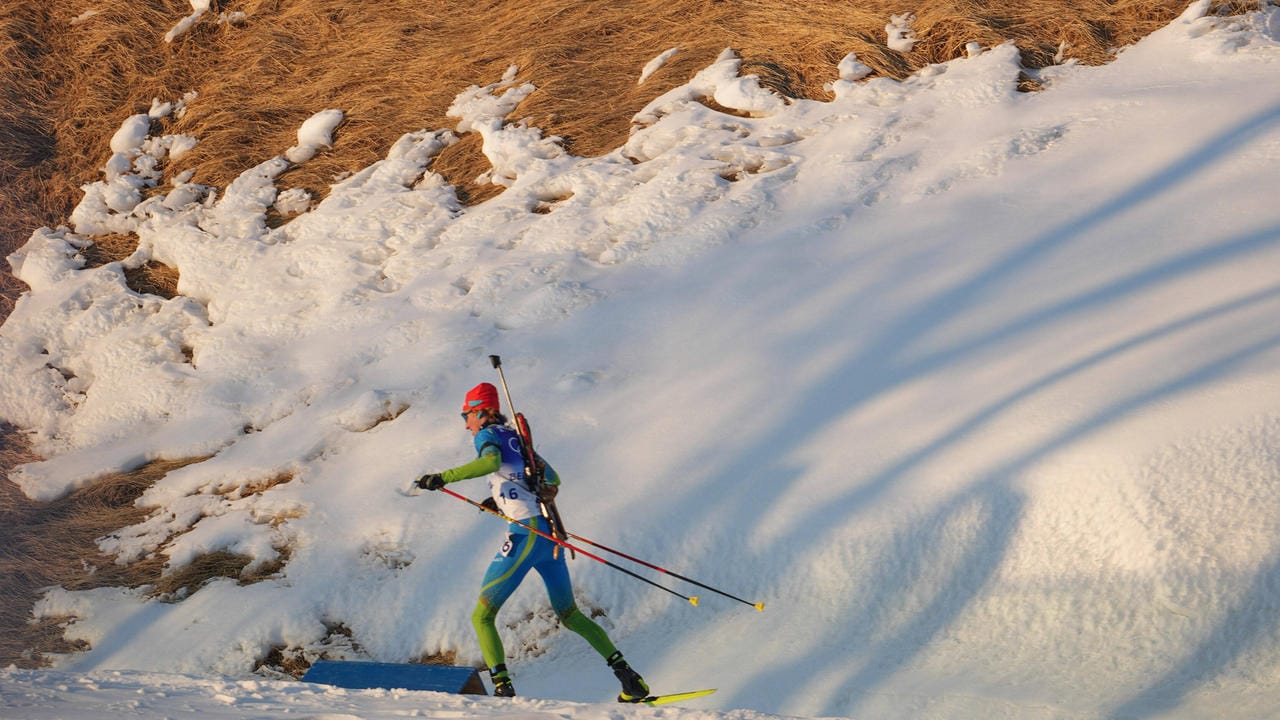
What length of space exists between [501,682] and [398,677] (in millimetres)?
536

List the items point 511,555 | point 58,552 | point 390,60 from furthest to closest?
point 390,60 < point 58,552 < point 511,555

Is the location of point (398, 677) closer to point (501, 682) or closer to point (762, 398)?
point (501, 682)

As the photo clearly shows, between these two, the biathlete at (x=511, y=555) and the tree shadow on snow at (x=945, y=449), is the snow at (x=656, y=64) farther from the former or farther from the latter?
the biathlete at (x=511, y=555)

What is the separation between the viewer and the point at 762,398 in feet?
22.4

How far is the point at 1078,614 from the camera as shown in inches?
208

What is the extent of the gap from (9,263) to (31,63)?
386 centimetres

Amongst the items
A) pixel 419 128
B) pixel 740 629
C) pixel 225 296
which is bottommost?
pixel 740 629

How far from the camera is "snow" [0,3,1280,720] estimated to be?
5.28 metres

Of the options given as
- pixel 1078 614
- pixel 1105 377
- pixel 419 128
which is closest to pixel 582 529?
pixel 1078 614

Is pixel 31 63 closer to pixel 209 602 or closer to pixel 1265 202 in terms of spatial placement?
pixel 209 602

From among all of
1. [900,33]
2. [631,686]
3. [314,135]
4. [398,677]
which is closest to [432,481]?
[398,677]

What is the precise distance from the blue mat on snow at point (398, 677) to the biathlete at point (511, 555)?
0.85ft

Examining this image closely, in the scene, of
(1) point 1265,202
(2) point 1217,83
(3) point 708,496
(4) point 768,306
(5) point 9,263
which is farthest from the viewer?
(5) point 9,263

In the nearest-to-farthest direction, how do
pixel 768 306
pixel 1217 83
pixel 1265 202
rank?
pixel 1265 202 < pixel 768 306 < pixel 1217 83
